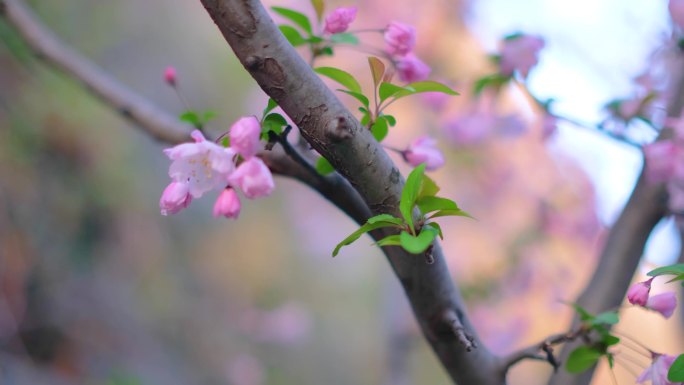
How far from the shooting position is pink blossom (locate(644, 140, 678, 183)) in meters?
0.70

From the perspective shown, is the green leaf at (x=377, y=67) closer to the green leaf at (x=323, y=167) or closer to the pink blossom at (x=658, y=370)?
the green leaf at (x=323, y=167)

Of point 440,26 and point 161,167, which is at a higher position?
point 440,26

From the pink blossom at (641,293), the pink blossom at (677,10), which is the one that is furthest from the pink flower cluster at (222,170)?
the pink blossom at (677,10)

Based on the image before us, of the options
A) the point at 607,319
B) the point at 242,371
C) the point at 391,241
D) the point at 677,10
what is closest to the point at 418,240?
the point at 391,241

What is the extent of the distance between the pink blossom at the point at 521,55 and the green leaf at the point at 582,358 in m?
0.37

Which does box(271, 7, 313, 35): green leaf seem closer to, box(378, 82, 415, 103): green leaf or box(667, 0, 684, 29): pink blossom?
box(378, 82, 415, 103): green leaf

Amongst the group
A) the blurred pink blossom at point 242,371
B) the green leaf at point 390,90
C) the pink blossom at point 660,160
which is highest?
the green leaf at point 390,90

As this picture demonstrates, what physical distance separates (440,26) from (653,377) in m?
2.06

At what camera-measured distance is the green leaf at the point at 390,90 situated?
0.46 meters

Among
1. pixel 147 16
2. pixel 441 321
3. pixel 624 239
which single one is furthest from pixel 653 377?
pixel 147 16

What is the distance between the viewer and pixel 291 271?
2.97 meters

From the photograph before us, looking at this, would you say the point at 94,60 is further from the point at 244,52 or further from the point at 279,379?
the point at 244,52

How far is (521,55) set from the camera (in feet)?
2.54

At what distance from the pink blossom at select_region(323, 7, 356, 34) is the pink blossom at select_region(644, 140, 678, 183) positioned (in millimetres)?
411
